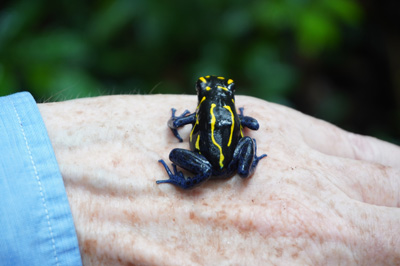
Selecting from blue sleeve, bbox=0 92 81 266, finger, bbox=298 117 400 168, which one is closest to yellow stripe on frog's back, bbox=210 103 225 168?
finger, bbox=298 117 400 168

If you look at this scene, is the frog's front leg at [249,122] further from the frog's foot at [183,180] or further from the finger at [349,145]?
the frog's foot at [183,180]

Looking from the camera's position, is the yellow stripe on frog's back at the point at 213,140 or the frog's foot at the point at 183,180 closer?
the frog's foot at the point at 183,180

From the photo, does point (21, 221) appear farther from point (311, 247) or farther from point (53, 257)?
point (311, 247)

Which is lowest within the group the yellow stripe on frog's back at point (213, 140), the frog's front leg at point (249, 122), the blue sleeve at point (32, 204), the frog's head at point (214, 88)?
the blue sleeve at point (32, 204)

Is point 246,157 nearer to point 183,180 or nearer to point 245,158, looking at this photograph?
point 245,158

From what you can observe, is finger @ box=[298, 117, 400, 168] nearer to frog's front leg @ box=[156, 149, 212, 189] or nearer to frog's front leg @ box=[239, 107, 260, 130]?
frog's front leg @ box=[239, 107, 260, 130]

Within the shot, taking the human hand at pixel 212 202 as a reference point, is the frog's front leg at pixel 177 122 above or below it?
above

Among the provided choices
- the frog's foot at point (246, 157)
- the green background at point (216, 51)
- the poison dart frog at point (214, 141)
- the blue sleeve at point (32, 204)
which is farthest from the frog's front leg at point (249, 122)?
the green background at point (216, 51)
